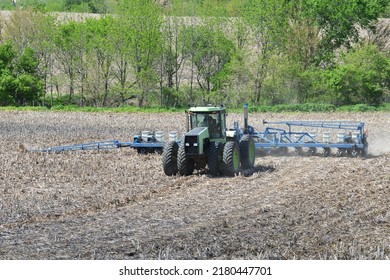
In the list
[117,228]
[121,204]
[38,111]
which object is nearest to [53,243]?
[117,228]

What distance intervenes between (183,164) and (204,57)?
130 feet

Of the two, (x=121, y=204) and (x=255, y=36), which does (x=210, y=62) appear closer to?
(x=255, y=36)

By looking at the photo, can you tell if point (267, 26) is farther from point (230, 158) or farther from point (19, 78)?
point (230, 158)

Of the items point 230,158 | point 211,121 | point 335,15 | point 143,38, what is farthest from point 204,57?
point 230,158

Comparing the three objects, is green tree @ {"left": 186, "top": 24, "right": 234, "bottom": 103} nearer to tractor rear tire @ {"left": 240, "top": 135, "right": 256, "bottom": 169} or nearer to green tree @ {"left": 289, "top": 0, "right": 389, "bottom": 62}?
green tree @ {"left": 289, "top": 0, "right": 389, "bottom": 62}

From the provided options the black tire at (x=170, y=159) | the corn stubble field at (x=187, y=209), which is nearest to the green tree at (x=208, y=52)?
the corn stubble field at (x=187, y=209)

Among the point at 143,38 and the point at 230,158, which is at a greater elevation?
the point at 143,38

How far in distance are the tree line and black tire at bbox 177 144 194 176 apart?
3466 cm

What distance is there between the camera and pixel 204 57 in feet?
196

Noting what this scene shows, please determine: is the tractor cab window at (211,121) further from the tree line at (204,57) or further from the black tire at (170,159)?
the tree line at (204,57)

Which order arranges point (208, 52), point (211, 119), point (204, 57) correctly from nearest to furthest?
point (211, 119)
point (208, 52)
point (204, 57)

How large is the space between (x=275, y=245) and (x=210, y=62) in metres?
47.9

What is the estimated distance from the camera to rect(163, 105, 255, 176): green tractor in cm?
2041

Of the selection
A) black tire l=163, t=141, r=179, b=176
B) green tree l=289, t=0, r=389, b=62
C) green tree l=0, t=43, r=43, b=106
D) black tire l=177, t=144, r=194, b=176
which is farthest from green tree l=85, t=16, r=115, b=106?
black tire l=177, t=144, r=194, b=176
